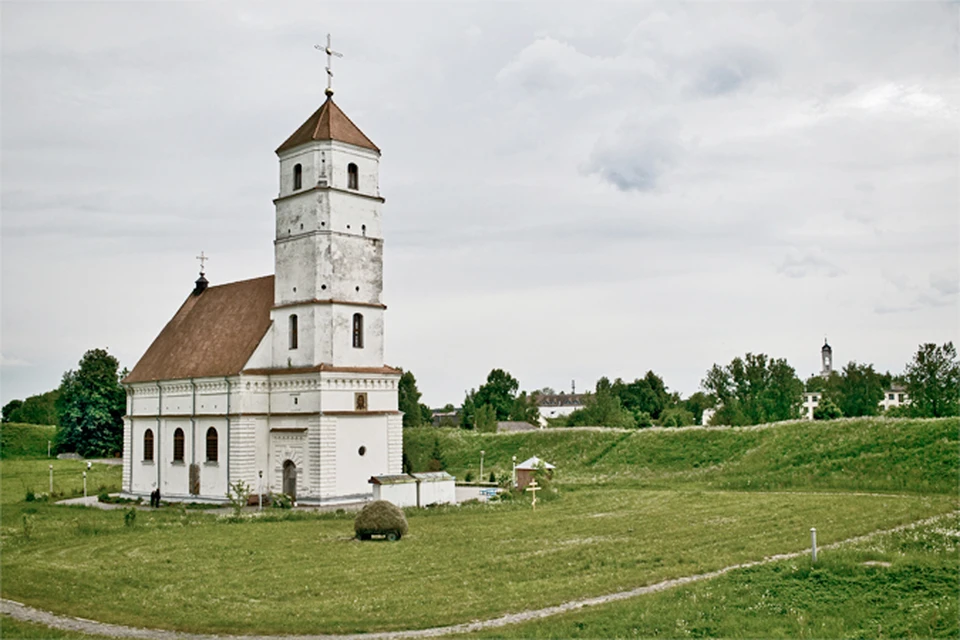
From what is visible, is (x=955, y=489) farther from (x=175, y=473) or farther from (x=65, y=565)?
(x=175, y=473)

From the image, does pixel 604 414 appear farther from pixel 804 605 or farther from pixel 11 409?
pixel 11 409

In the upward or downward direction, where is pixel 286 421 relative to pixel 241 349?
downward

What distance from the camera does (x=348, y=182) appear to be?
4578 centimetres

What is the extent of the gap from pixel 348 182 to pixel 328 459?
1470cm

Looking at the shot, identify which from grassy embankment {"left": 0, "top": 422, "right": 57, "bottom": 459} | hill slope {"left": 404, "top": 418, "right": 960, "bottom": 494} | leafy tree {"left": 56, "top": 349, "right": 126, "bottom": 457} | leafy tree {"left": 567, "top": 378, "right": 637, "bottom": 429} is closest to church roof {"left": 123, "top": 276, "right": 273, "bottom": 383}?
hill slope {"left": 404, "top": 418, "right": 960, "bottom": 494}

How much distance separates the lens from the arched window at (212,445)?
46.1 m

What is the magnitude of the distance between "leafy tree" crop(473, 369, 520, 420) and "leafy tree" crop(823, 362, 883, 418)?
147ft

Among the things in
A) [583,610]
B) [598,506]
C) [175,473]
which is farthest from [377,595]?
[175,473]

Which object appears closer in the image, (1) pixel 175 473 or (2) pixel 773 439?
(1) pixel 175 473

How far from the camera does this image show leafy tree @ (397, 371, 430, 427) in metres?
84.8

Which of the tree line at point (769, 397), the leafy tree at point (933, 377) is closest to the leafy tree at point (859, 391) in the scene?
the tree line at point (769, 397)

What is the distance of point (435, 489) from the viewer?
132ft

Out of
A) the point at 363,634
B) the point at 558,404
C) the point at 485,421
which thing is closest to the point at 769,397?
the point at 485,421

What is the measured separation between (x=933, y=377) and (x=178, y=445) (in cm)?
6082
